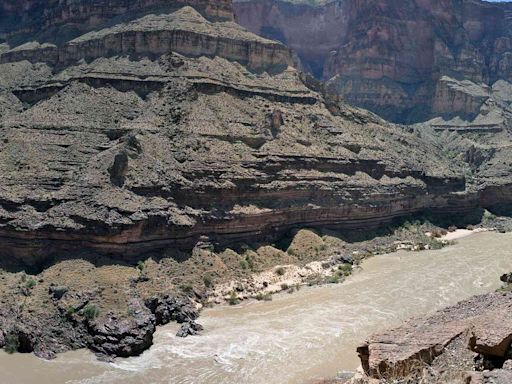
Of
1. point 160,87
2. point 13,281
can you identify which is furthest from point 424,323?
point 160,87

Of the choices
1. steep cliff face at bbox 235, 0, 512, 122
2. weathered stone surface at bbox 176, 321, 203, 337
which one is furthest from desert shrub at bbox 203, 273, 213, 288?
steep cliff face at bbox 235, 0, 512, 122

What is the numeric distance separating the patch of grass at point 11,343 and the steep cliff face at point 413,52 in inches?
3331

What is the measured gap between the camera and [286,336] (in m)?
32.5

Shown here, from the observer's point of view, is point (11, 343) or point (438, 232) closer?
point (11, 343)

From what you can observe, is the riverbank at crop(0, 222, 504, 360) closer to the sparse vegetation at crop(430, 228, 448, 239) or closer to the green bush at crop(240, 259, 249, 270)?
the green bush at crop(240, 259, 249, 270)

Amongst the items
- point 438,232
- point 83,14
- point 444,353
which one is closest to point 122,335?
point 444,353

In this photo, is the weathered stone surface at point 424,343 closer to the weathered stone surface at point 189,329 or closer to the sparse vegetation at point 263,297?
the weathered stone surface at point 189,329

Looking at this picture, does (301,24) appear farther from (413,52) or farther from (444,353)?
(444,353)

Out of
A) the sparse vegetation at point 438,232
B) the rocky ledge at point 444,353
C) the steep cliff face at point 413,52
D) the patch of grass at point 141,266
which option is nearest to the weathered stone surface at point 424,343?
the rocky ledge at point 444,353

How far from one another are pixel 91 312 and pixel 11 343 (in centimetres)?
405

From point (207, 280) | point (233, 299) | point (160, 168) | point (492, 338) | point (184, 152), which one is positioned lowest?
point (233, 299)

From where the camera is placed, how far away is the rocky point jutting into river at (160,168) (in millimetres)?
35219

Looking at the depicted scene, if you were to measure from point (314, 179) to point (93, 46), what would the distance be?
25.4 metres

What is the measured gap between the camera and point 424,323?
20.5 meters
